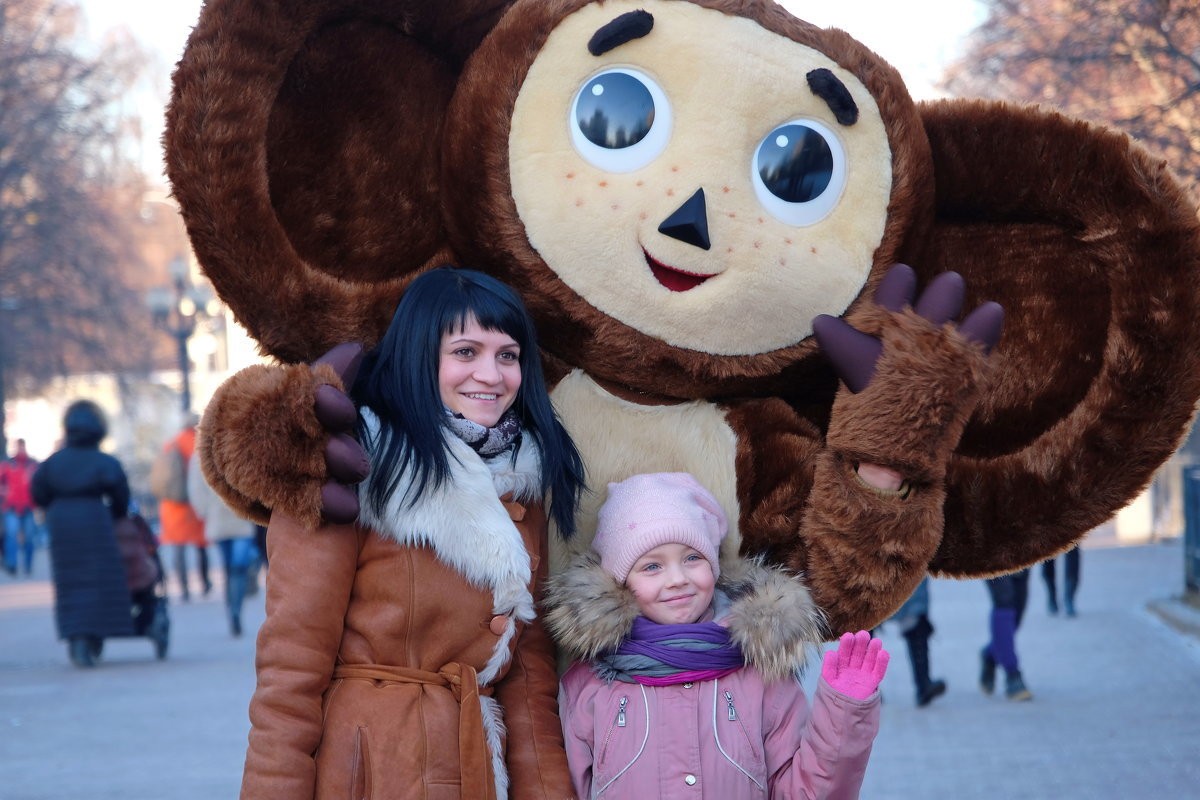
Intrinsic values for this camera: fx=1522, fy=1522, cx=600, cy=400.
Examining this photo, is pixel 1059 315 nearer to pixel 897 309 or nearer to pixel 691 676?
pixel 897 309

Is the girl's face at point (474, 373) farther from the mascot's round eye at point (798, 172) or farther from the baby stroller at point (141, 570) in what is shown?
the baby stroller at point (141, 570)

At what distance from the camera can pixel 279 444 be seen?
3.25m

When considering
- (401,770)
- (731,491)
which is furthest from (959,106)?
(401,770)

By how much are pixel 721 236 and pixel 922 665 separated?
19.3 feet

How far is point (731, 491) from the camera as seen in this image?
388cm

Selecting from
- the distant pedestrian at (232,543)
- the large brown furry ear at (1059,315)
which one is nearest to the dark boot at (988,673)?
the large brown furry ear at (1059,315)

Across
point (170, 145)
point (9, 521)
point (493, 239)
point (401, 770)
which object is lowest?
point (9, 521)

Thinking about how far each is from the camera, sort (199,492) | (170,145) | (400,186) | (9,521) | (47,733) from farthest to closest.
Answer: (9,521)
(199,492)
(47,733)
(400,186)
(170,145)

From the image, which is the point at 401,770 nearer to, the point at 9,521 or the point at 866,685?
the point at 866,685

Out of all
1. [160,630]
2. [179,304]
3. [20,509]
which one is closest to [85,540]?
[160,630]

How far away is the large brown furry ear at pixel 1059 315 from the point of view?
12.7 feet

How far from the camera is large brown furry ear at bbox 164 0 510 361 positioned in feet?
12.2

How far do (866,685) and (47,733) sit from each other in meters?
6.81

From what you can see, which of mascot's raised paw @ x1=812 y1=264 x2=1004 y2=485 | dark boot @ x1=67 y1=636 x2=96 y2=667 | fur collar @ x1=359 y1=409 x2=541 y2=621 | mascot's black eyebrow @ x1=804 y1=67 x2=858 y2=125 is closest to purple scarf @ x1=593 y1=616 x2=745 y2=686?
fur collar @ x1=359 y1=409 x2=541 y2=621
